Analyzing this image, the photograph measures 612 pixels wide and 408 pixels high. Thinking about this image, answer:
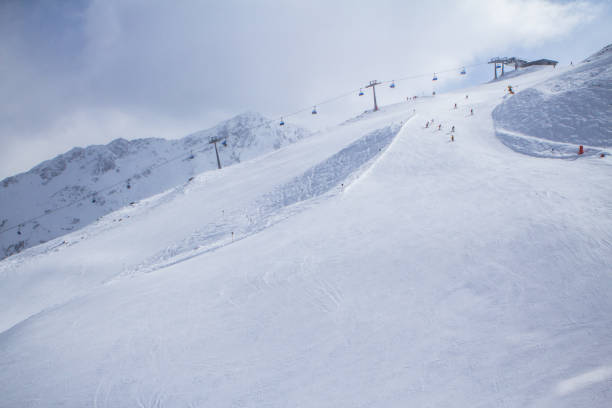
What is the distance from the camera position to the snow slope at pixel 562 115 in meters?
15.1

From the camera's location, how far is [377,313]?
710 centimetres

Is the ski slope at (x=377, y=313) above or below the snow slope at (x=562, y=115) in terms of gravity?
below

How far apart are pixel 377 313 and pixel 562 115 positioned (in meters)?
20.8

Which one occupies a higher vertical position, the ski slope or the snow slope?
the snow slope

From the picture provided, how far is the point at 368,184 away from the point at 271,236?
669 cm

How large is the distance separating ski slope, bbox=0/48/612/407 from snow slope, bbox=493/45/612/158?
2.41 metres

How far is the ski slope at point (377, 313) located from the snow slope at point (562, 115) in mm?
2412

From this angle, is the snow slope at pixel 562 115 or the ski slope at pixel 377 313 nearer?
the ski slope at pixel 377 313

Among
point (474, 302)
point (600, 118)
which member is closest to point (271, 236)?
point (474, 302)

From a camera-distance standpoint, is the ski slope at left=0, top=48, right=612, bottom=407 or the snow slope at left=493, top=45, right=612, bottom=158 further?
the snow slope at left=493, top=45, right=612, bottom=158

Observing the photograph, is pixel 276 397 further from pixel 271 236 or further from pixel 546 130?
pixel 546 130

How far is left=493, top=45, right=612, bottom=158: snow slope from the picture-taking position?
49.6 feet

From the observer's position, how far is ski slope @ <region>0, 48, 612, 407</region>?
5434 mm

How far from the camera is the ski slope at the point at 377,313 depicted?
543cm
